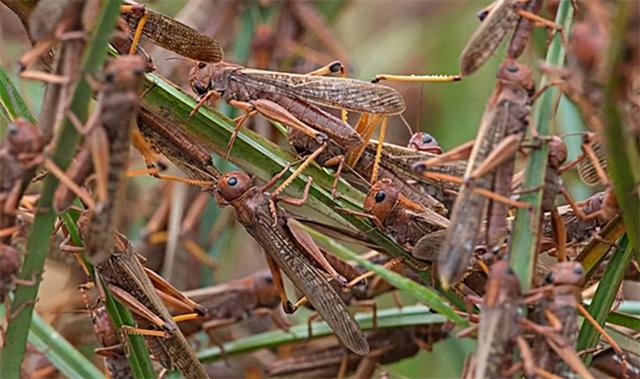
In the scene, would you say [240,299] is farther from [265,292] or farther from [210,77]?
[210,77]

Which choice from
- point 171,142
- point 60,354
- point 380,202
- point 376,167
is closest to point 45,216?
point 171,142

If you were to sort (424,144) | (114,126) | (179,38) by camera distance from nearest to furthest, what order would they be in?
(114,126) → (179,38) → (424,144)

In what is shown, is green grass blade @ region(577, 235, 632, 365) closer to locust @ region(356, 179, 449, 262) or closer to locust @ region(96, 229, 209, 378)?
locust @ region(356, 179, 449, 262)

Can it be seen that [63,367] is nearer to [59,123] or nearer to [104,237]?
[104,237]

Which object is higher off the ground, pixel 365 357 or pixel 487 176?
pixel 487 176

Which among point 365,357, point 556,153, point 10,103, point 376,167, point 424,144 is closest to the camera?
point 556,153
